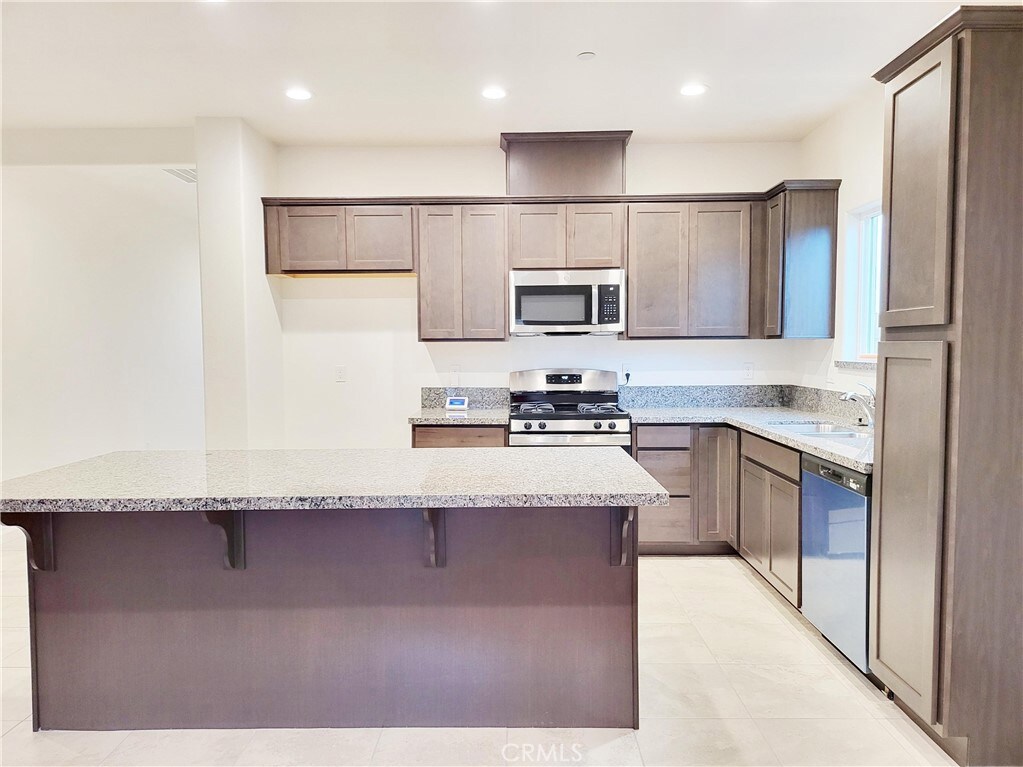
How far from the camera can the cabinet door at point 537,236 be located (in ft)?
12.7

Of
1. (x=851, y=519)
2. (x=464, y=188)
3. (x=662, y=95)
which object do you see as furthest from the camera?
(x=464, y=188)

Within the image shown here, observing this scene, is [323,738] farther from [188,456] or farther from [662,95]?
[662,95]

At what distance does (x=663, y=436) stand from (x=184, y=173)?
3756 mm

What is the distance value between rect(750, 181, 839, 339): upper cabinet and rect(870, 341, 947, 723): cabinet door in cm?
160

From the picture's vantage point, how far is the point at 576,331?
3871 mm

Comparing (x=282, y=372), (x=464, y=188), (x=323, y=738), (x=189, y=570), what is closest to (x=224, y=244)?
(x=282, y=372)

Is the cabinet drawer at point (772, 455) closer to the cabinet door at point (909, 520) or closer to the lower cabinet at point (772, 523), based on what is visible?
the lower cabinet at point (772, 523)

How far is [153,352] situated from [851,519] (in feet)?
17.1

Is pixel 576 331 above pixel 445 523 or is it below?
above

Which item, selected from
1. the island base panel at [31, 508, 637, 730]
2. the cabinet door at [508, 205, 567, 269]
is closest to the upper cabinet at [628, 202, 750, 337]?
the cabinet door at [508, 205, 567, 269]

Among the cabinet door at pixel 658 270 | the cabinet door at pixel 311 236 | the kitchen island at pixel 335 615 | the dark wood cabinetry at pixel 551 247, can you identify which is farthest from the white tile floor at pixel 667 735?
the cabinet door at pixel 311 236

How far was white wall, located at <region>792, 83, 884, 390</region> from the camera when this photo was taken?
10.6ft

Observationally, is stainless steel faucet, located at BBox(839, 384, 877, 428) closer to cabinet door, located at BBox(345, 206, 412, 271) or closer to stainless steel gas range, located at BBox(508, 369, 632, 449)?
stainless steel gas range, located at BBox(508, 369, 632, 449)

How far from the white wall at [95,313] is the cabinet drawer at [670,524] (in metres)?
4.09
